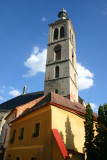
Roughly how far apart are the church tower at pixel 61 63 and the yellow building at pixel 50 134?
949 centimetres

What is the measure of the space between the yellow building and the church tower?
9.49 m

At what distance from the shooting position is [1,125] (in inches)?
918

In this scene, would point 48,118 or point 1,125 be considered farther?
point 1,125

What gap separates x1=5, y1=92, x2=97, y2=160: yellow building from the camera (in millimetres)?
9609

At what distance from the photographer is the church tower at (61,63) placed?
23062 millimetres

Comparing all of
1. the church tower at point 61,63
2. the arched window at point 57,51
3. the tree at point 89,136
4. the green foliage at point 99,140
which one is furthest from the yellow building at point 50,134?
the arched window at point 57,51

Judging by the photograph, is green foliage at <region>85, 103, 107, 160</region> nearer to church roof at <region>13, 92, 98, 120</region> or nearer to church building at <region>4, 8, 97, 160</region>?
church building at <region>4, 8, 97, 160</region>

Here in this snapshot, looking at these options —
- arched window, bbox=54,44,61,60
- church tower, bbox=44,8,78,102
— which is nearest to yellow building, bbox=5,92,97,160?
church tower, bbox=44,8,78,102

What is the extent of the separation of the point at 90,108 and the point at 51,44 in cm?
2070

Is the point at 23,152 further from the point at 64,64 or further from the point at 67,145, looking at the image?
the point at 64,64

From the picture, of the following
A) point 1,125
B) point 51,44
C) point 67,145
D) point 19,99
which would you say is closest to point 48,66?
point 51,44

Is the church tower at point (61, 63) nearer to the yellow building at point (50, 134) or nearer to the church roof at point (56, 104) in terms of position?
the church roof at point (56, 104)

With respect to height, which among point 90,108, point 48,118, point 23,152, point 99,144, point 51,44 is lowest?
point 23,152

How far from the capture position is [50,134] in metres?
10.0
